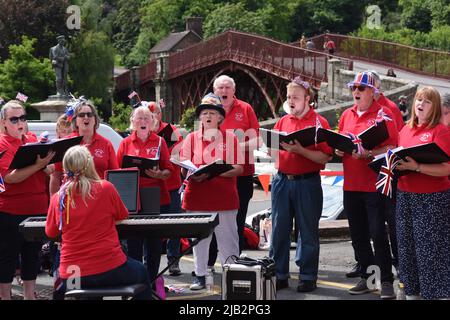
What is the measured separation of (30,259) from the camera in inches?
318

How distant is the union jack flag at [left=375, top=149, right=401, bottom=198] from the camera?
24.3 ft

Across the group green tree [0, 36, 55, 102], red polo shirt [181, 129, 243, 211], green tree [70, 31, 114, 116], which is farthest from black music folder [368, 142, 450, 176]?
green tree [70, 31, 114, 116]

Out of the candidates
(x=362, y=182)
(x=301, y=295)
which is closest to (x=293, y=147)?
(x=362, y=182)

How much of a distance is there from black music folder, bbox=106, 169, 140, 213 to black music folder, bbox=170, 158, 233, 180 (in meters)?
0.74

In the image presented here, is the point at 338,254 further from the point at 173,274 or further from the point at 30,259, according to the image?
the point at 30,259

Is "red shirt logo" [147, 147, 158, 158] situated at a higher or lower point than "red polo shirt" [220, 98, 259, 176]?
lower

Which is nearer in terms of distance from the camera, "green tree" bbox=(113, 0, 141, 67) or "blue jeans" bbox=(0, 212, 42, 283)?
"blue jeans" bbox=(0, 212, 42, 283)

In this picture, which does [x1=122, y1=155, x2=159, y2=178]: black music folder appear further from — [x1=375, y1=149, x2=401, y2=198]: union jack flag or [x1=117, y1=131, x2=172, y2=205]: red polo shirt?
[x1=375, y1=149, x2=401, y2=198]: union jack flag

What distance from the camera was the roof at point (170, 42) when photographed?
7773cm

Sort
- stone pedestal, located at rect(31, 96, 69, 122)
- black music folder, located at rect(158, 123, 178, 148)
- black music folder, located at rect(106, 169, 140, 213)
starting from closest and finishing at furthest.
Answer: black music folder, located at rect(106, 169, 140, 213), black music folder, located at rect(158, 123, 178, 148), stone pedestal, located at rect(31, 96, 69, 122)

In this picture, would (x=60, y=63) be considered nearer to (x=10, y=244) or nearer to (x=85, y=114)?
(x=85, y=114)

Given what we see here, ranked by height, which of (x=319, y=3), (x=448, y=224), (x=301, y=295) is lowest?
(x=301, y=295)
